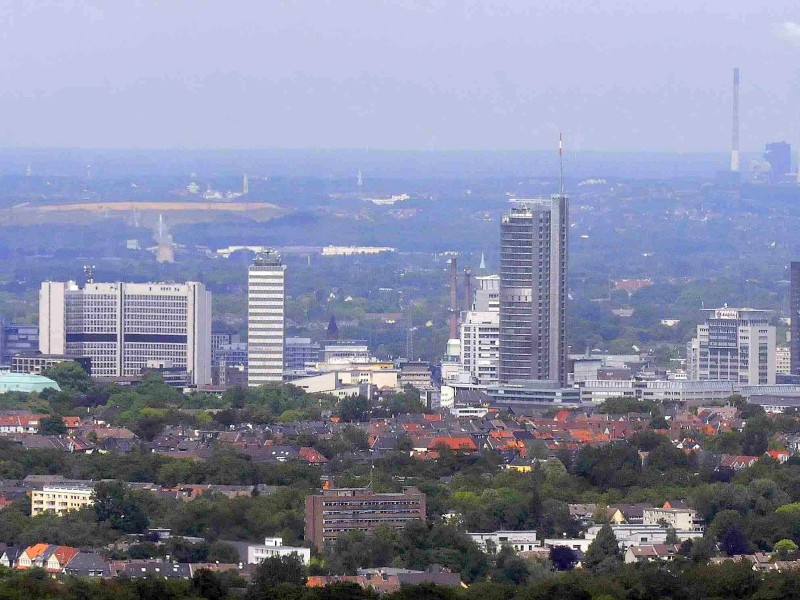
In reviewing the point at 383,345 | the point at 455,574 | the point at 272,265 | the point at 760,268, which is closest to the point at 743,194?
the point at 760,268

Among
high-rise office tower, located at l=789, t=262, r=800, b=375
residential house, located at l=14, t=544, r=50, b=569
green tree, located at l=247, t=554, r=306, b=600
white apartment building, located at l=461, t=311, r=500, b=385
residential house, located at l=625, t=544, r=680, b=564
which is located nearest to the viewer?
green tree, located at l=247, t=554, r=306, b=600

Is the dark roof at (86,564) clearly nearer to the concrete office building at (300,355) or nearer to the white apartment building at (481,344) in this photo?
the white apartment building at (481,344)

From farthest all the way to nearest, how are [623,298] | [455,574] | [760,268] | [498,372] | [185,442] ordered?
[760,268] → [623,298] → [498,372] → [185,442] → [455,574]

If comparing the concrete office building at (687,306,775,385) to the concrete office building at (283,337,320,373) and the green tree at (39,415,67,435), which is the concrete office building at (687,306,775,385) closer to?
the concrete office building at (283,337,320,373)

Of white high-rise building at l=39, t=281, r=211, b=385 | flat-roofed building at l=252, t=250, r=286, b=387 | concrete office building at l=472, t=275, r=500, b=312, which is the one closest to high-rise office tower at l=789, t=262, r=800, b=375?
concrete office building at l=472, t=275, r=500, b=312

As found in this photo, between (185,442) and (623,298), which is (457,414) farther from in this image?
(623,298)

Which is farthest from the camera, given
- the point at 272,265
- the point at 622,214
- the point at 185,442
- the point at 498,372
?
the point at 622,214

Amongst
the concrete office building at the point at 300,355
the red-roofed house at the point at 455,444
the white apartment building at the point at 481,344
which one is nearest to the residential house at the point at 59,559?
the red-roofed house at the point at 455,444
